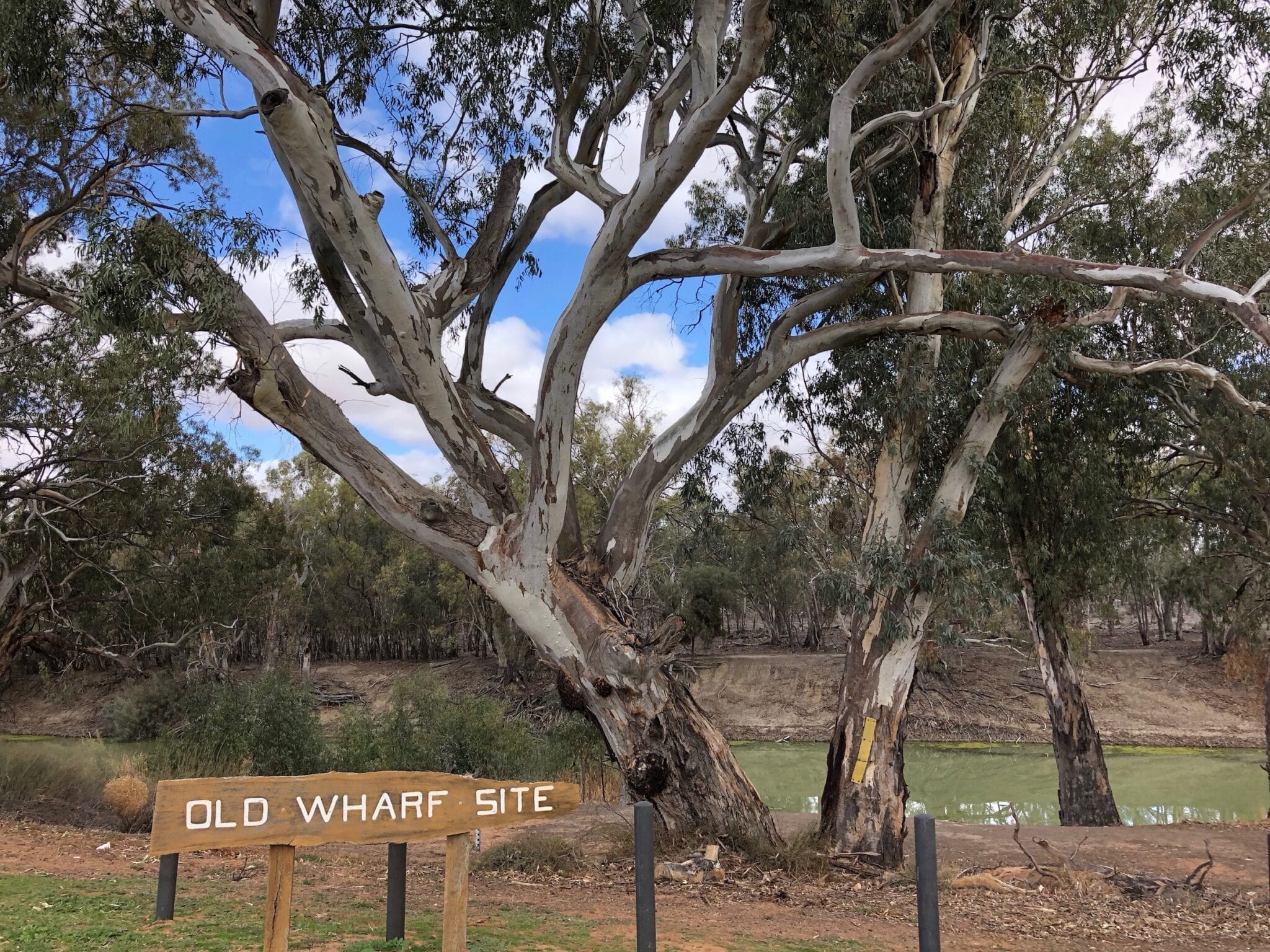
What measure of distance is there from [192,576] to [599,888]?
1190 cm

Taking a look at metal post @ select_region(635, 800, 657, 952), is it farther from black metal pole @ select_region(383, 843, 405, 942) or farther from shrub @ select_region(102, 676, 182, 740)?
shrub @ select_region(102, 676, 182, 740)

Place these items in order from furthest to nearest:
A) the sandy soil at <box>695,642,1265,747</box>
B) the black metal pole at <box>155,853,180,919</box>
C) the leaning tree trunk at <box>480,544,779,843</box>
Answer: the sandy soil at <box>695,642,1265,747</box> < the leaning tree trunk at <box>480,544,779,843</box> < the black metal pole at <box>155,853,180,919</box>

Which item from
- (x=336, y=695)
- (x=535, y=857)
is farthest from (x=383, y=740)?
(x=336, y=695)

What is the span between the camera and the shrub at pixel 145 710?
69.9 feet

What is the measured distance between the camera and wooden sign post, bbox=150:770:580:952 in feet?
10.5

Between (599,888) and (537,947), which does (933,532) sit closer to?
(599,888)

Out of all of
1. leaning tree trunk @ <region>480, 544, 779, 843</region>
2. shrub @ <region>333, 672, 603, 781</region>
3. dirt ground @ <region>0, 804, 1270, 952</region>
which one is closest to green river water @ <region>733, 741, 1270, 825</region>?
shrub @ <region>333, 672, 603, 781</region>

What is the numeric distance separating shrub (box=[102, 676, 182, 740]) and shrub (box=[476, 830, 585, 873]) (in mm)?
16126

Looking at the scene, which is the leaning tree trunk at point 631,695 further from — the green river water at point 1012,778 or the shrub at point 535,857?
the green river water at point 1012,778

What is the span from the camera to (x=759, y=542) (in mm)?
24875

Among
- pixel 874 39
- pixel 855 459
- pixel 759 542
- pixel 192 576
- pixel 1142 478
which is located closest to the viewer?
pixel 874 39

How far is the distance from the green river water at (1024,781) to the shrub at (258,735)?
710cm

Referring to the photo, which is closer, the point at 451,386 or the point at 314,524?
the point at 451,386

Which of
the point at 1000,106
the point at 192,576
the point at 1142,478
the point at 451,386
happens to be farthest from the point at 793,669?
the point at 451,386
